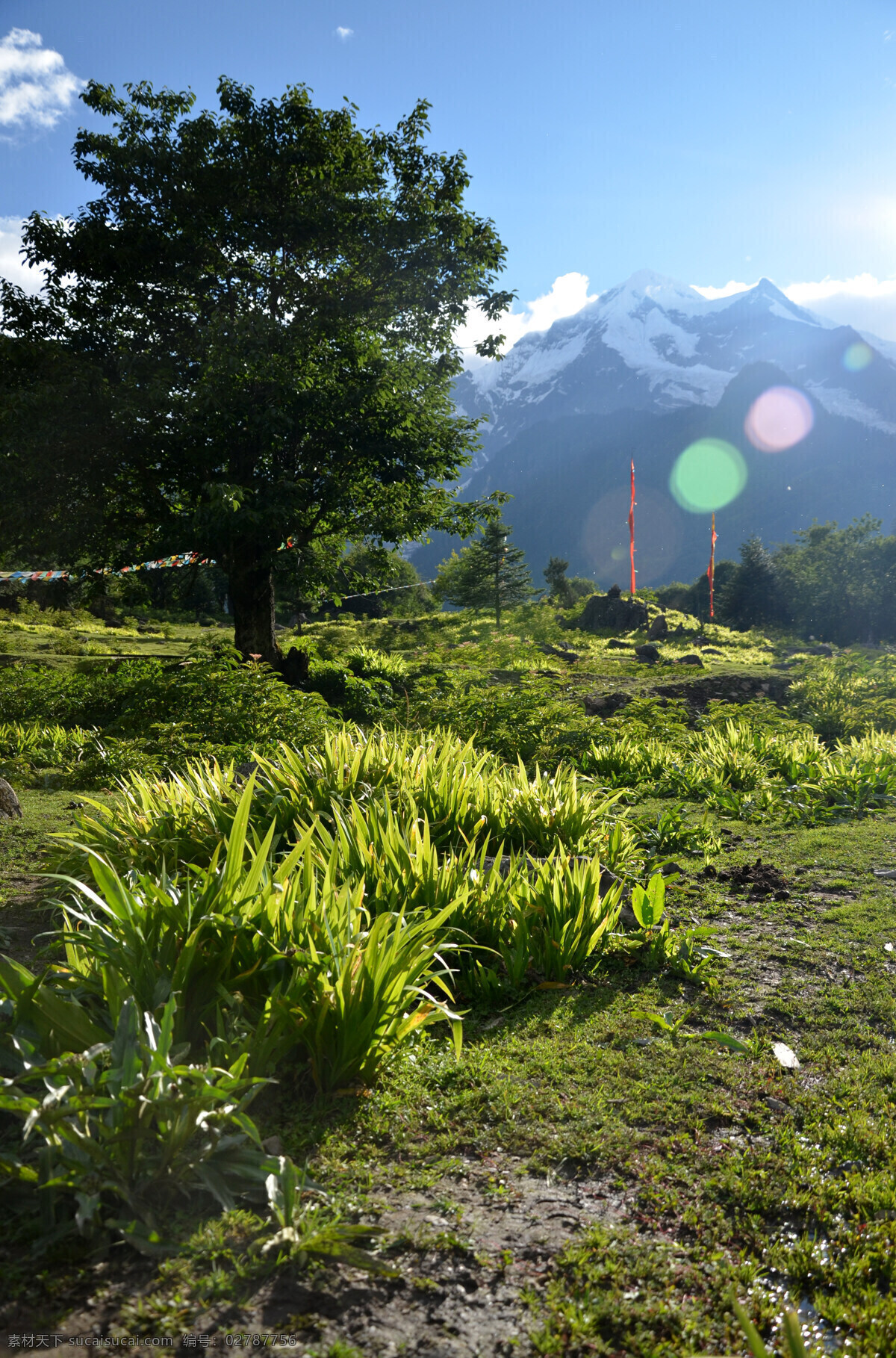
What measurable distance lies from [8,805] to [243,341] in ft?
27.8

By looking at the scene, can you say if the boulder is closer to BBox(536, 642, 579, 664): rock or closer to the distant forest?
BBox(536, 642, 579, 664): rock

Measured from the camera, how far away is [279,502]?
10844 millimetres

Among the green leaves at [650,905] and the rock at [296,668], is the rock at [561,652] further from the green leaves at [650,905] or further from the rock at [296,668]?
the green leaves at [650,905]

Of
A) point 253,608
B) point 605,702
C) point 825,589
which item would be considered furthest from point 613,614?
point 825,589

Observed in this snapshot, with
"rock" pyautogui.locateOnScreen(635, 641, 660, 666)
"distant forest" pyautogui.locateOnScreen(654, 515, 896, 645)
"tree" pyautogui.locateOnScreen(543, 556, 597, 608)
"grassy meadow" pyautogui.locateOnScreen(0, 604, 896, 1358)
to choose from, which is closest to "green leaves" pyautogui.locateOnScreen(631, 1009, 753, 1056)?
"grassy meadow" pyautogui.locateOnScreen(0, 604, 896, 1358)

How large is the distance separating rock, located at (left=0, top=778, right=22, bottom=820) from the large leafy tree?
596 centimetres

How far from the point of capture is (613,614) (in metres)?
26.4

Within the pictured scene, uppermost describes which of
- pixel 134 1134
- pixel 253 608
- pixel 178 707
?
pixel 253 608

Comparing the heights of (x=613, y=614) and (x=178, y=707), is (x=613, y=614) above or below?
above

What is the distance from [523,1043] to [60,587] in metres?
13.5

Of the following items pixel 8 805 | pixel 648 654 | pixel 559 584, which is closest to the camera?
pixel 8 805

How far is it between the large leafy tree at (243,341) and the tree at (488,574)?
2378 centimetres

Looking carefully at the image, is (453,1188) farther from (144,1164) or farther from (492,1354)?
(144,1164)

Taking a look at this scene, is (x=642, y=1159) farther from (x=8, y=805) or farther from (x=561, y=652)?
(x=561, y=652)
